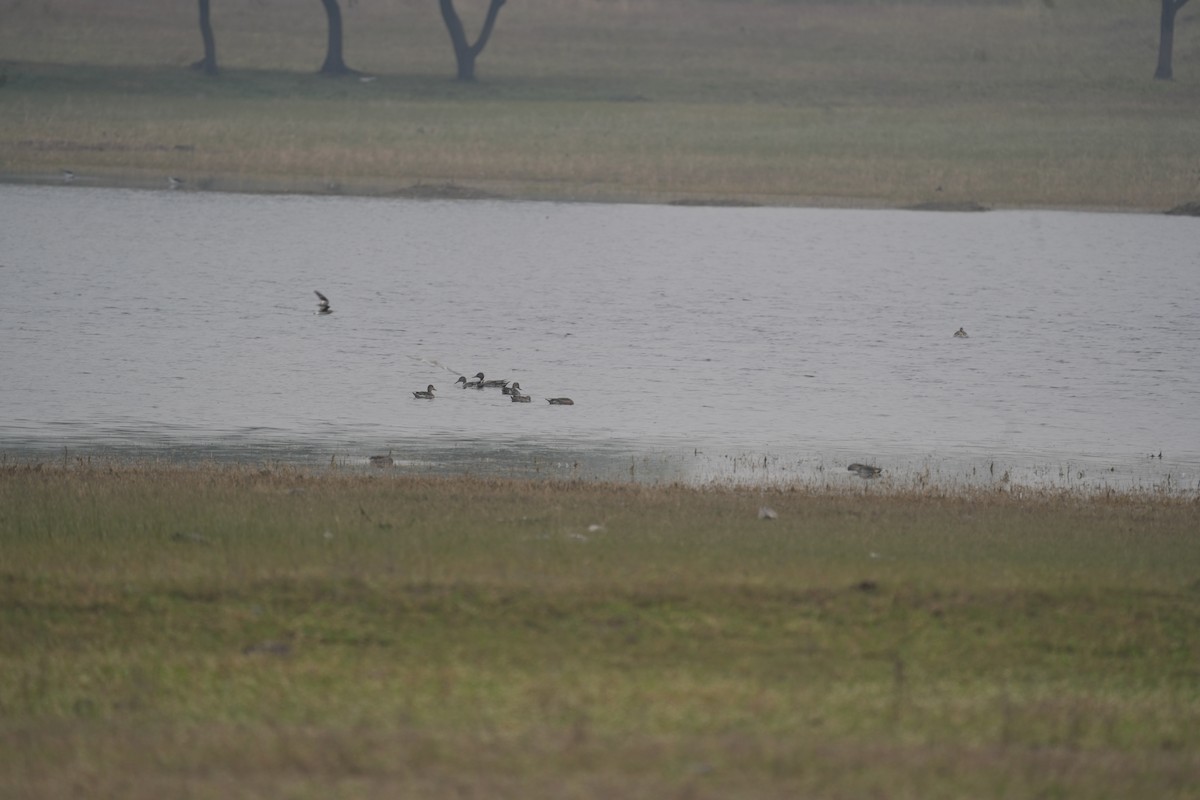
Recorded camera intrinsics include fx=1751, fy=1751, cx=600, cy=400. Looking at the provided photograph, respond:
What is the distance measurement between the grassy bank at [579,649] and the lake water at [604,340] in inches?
157

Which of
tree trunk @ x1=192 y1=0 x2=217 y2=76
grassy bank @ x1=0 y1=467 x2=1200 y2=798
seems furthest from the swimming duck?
tree trunk @ x1=192 y1=0 x2=217 y2=76

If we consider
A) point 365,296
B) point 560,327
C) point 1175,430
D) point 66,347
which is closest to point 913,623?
point 1175,430

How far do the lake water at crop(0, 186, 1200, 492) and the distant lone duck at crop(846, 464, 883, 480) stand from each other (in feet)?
0.87

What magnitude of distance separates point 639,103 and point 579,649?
207ft

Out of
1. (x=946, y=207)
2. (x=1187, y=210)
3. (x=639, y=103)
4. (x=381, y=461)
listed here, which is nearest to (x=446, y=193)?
(x=946, y=207)

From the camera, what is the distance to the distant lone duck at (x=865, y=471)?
53.9 ft

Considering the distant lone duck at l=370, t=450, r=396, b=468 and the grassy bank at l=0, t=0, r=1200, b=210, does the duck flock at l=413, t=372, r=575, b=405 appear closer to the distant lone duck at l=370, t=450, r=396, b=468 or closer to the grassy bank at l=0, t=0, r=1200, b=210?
the distant lone duck at l=370, t=450, r=396, b=468

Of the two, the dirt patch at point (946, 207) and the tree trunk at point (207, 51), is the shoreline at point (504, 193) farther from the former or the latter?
the tree trunk at point (207, 51)

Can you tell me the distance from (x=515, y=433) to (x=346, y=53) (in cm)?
7088

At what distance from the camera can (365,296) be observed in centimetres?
3181

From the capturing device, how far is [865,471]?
16562 mm

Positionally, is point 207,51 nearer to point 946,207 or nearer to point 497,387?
point 946,207

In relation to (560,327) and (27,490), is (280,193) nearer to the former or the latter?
(560,327)

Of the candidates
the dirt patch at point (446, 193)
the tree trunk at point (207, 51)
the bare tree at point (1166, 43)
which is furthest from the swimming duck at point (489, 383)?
the bare tree at point (1166, 43)
